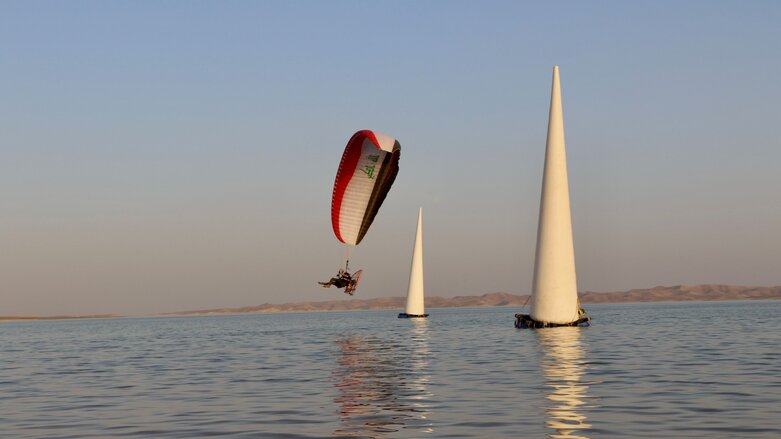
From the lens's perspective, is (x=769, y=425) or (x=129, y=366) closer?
(x=769, y=425)

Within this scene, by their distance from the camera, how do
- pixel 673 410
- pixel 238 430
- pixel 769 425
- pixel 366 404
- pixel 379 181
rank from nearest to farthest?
pixel 769 425, pixel 238 430, pixel 673 410, pixel 366 404, pixel 379 181

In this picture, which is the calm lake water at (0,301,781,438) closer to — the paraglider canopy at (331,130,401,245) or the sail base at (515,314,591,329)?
the paraglider canopy at (331,130,401,245)

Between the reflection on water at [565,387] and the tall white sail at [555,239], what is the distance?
9.14 meters

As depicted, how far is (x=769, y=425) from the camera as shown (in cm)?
1727

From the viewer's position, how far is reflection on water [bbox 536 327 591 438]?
691 inches

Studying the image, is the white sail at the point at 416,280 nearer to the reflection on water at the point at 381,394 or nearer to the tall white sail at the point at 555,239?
the tall white sail at the point at 555,239

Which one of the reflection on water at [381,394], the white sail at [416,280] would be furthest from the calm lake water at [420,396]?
the white sail at [416,280]

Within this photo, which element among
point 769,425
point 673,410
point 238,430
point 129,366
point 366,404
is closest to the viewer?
point 769,425

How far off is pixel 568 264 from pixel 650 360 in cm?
2245

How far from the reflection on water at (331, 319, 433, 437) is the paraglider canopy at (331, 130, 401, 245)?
13.6 meters

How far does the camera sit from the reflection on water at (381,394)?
18422 mm

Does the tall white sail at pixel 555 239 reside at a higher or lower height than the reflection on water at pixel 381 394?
higher

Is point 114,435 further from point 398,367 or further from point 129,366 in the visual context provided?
point 129,366

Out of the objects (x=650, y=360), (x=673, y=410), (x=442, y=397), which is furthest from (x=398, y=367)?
(x=673, y=410)
